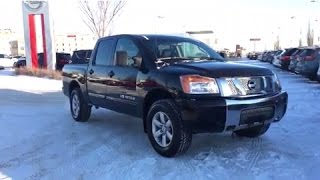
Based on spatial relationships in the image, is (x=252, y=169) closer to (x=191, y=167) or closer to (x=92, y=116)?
(x=191, y=167)

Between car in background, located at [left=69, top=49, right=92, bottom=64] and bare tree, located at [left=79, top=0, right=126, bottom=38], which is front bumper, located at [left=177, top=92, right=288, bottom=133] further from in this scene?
bare tree, located at [left=79, top=0, right=126, bottom=38]

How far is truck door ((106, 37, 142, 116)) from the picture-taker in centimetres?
689

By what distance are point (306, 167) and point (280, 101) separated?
1.12 metres

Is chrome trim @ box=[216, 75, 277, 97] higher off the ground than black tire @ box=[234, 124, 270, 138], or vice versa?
chrome trim @ box=[216, 75, 277, 97]

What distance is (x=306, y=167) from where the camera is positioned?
5559 millimetres

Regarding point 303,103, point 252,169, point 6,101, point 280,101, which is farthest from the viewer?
point 6,101

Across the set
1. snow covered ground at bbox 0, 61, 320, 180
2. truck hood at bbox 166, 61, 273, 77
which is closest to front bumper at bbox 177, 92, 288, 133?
truck hood at bbox 166, 61, 273, 77

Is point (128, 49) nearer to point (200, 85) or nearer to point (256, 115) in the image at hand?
point (200, 85)

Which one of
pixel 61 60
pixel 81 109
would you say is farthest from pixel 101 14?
pixel 81 109

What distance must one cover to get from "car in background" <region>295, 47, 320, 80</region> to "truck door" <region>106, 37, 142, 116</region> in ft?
42.7

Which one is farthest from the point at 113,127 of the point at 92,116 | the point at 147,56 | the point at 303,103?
the point at 303,103

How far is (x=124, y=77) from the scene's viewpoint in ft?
23.3

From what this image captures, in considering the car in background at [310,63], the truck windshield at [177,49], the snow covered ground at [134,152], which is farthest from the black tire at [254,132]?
the car in background at [310,63]

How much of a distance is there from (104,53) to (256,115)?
328 cm
